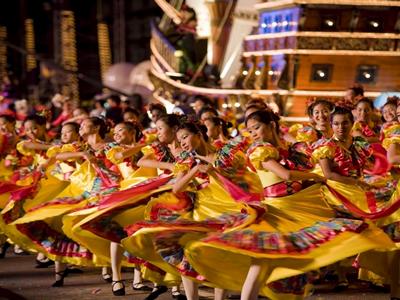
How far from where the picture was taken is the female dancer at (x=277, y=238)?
6074 millimetres

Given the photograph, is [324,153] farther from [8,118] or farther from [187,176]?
[8,118]

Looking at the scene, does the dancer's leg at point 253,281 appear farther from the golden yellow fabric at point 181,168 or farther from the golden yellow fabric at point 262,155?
the golden yellow fabric at point 181,168

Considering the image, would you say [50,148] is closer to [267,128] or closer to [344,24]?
[267,128]

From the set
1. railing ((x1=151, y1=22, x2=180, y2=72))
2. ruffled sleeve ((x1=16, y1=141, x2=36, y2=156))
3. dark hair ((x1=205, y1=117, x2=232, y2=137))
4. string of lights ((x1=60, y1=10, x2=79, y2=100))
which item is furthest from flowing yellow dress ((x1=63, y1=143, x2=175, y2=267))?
string of lights ((x1=60, y1=10, x2=79, y2=100))

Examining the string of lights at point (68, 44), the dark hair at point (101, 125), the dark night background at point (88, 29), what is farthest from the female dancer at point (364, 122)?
the dark night background at point (88, 29)

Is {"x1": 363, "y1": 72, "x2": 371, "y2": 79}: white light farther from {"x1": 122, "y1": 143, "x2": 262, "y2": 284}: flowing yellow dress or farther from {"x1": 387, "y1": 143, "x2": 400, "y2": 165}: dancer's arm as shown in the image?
{"x1": 122, "y1": 143, "x2": 262, "y2": 284}: flowing yellow dress

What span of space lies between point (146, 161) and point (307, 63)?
21.6 ft

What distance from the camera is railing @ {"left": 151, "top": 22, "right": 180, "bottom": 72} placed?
20781 millimetres

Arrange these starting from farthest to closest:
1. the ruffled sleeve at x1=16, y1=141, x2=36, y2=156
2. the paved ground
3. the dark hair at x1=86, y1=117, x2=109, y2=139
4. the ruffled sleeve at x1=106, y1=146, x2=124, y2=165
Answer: the ruffled sleeve at x1=16, y1=141, x2=36, y2=156 → the dark hair at x1=86, y1=117, x2=109, y2=139 → the ruffled sleeve at x1=106, y1=146, x2=124, y2=165 → the paved ground

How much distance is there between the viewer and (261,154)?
255 inches

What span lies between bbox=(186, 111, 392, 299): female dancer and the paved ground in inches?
63.0

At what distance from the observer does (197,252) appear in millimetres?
6387

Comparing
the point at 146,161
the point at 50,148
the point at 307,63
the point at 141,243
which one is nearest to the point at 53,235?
the point at 50,148

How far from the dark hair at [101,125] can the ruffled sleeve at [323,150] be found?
2782 mm
